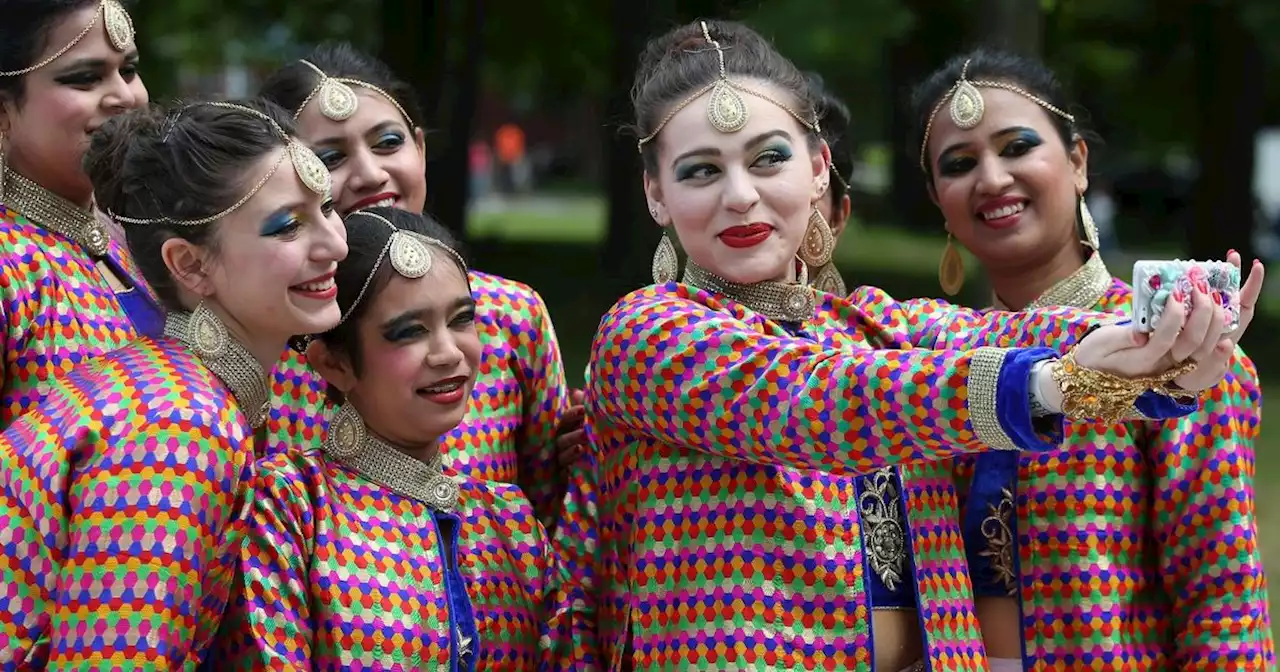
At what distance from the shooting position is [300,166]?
307cm

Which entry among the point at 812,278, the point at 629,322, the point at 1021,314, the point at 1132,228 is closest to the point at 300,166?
the point at 629,322

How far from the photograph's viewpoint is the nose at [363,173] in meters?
3.84

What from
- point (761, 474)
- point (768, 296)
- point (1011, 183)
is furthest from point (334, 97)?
point (1011, 183)

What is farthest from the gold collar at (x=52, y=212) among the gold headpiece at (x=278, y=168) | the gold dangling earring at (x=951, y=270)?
the gold dangling earring at (x=951, y=270)

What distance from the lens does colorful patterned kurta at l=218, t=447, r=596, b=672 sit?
119 inches

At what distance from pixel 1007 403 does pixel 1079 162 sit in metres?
1.55

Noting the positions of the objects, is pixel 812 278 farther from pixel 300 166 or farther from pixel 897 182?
pixel 897 182

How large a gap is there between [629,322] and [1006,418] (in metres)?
0.81

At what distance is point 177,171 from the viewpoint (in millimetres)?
3021

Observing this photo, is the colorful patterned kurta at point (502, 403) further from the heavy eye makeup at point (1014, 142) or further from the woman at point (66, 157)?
the heavy eye makeup at point (1014, 142)

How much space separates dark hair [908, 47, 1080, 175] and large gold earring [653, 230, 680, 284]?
2.94ft

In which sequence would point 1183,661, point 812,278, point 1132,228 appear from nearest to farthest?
point 1183,661, point 812,278, point 1132,228

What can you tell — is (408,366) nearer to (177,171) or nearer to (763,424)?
(177,171)

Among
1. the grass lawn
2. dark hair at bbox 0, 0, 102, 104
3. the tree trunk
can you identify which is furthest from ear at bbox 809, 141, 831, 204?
the tree trunk
